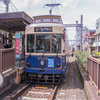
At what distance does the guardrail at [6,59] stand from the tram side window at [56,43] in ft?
6.43

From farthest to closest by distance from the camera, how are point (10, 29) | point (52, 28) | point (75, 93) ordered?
point (10, 29) < point (52, 28) < point (75, 93)

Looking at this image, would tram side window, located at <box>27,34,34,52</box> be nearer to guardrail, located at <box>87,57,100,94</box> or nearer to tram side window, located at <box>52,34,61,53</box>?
tram side window, located at <box>52,34,61,53</box>

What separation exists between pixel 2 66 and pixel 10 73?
0.66 m

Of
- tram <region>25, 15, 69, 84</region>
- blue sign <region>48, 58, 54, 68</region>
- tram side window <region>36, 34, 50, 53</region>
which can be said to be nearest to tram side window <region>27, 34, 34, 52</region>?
tram <region>25, 15, 69, 84</region>

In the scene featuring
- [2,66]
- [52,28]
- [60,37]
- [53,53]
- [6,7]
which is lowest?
[2,66]

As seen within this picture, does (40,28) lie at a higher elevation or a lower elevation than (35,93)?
higher

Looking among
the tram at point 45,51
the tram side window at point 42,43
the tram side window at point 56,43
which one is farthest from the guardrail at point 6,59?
the tram side window at point 56,43

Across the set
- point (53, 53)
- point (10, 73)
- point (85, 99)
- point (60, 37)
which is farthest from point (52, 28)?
point (85, 99)

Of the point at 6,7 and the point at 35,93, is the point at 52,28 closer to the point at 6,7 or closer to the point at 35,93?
the point at 35,93

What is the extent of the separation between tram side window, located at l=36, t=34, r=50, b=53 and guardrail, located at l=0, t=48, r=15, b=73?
125 centimetres

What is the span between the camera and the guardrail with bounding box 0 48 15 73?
187 inches

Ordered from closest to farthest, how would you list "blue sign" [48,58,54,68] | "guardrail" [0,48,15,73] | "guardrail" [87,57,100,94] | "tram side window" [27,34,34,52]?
"guardrail" [87,57,100,94] < "guardrail" [0,48,15,73] < "blue sign" [48,58,54,68] < "tram side window" [27,34,34,52]

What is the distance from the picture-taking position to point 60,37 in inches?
236

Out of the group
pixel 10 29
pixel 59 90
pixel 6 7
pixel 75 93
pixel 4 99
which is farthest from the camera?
pixel 6 7
